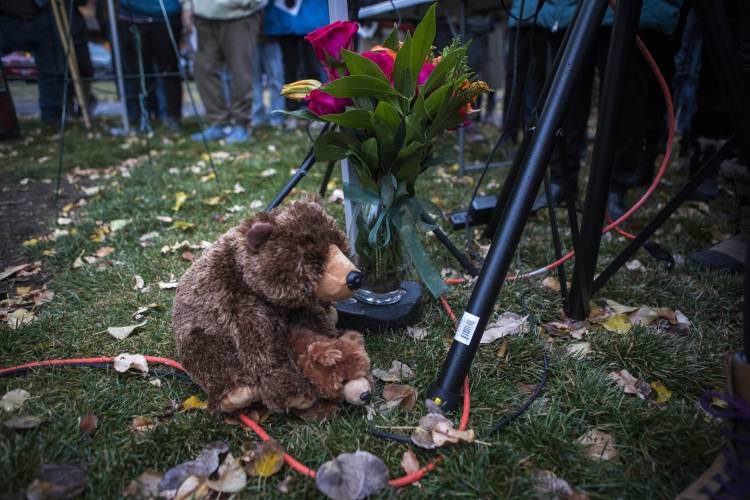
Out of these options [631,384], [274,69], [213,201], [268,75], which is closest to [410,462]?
[631,384]

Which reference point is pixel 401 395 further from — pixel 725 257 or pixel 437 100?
pixel 725 257

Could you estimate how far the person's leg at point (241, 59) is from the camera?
15.6 ft

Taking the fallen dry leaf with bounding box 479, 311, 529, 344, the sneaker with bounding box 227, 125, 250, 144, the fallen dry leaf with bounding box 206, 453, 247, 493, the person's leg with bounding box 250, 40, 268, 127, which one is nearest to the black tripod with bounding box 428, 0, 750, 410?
the fallen dry leaf with bounding box 479, 311, 529, 344

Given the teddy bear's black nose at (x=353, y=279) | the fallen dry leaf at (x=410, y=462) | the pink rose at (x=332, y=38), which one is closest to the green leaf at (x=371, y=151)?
the pink rose at (x=332, y=38)

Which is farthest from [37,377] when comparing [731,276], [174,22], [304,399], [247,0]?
[174,22]

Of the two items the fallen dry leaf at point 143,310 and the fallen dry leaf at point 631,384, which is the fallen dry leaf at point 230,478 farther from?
the fallen dry leaf at point 631,384

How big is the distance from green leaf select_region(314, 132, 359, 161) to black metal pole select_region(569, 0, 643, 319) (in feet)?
2.56

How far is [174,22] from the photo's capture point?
525 cm

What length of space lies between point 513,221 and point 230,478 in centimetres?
92

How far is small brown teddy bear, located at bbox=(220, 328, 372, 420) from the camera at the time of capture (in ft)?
3.78

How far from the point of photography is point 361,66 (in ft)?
3.79

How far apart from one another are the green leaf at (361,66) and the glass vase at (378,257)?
39 cm

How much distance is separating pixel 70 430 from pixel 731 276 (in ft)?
8.14

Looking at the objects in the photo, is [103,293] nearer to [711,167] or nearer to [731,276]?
[711,167]
